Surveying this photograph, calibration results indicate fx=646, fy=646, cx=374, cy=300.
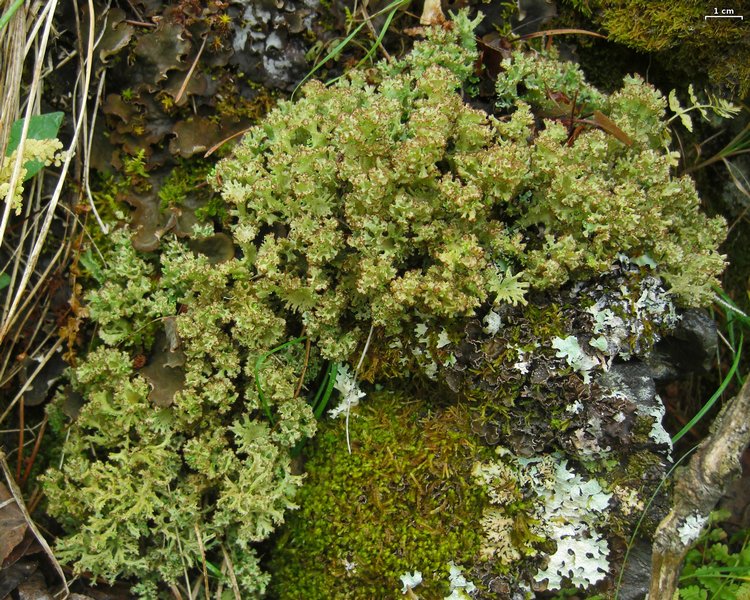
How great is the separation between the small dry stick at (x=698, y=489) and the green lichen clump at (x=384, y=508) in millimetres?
771

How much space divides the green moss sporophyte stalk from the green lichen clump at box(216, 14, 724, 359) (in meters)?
0.01


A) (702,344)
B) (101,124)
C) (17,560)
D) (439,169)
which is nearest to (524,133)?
(439,169)

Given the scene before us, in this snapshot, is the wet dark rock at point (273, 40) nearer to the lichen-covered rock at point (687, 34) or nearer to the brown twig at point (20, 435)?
the lichen-covered rock at point (687, 34)

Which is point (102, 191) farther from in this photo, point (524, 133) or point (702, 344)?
point (702, 344)

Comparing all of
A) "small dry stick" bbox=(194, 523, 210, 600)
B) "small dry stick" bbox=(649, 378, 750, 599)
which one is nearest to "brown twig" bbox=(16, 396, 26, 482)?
"small dry stick" bbox=(194, 523, 210, 600)

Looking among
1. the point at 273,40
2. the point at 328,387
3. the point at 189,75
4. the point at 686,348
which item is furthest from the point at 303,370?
the point at 686,348

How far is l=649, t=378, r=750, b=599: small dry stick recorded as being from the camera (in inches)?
105

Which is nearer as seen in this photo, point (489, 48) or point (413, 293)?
point (413, 293)

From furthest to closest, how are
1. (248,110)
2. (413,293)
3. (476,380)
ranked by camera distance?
(248,110) → (476,380) → (413,293)

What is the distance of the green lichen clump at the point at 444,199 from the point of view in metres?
2.75

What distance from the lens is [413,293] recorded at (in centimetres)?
271

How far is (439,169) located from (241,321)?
1149mm

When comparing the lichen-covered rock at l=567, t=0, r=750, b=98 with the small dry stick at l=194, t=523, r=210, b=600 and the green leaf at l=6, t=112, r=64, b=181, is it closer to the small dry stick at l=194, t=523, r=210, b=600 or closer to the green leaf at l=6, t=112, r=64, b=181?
the green leaf at l=6, t=112, r=64, b=181

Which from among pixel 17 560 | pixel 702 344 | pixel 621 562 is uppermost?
pixel 702 344
